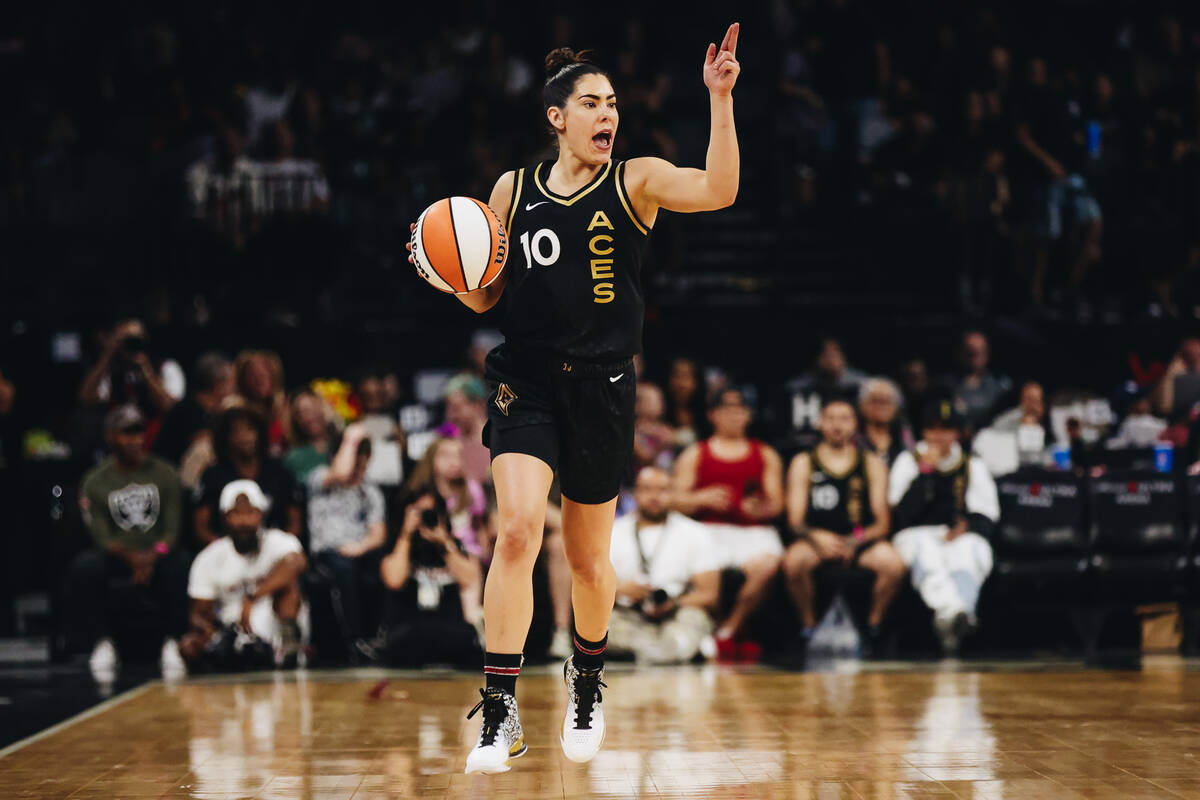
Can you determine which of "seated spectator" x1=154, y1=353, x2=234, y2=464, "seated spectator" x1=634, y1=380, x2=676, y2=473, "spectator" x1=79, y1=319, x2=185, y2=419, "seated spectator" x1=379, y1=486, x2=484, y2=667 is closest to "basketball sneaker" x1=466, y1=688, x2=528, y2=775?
"seated spectator" x1=379, y1=486, x2=484, y2=667

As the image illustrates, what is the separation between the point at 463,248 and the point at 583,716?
159 centimetres

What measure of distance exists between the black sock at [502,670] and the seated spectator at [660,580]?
151 inches

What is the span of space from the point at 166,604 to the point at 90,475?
98cm

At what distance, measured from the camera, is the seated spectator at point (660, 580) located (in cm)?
846

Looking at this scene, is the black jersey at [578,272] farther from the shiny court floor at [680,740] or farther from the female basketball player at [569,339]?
the shiny court floor at [680,740]

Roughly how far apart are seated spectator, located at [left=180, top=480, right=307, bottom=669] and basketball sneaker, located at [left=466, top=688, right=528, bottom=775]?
13.6 ft

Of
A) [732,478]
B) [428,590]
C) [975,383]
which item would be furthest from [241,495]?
[975,383]

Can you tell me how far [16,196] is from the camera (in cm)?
1233

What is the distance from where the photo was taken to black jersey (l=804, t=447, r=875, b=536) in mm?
9062

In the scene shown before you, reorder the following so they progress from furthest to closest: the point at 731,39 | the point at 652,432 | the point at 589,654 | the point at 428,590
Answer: the point at 652,432
the point at 428,590
the point at 589,654
the point at 731,39

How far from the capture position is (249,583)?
8547 mm

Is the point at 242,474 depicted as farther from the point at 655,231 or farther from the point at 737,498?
the point at 655,231

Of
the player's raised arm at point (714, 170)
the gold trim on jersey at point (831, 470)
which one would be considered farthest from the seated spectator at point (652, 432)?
the player's raised arm at point (714, 170)

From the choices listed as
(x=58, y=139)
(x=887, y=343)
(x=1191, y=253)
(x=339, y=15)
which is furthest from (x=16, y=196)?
(x=1191, y=253)
